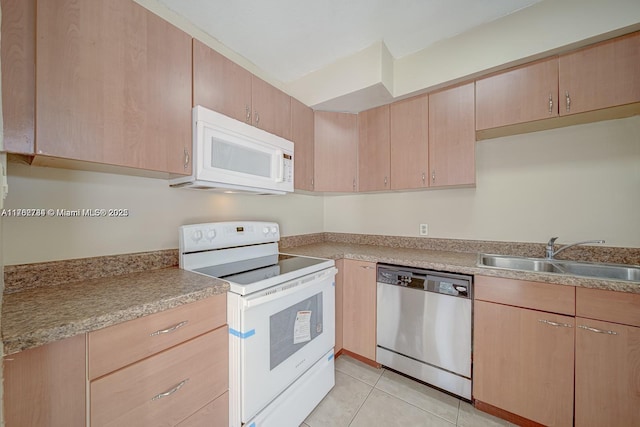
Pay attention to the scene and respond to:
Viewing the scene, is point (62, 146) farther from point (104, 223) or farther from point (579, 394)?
point (579, 394)

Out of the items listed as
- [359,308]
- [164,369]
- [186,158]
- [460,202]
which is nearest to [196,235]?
[186,158]

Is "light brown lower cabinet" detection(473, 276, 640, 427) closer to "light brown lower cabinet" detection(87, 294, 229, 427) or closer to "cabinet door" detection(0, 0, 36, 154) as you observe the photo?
"light brown lower cabinet" detection(87, 294, 229, 427)

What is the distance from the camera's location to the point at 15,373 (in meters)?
0.70

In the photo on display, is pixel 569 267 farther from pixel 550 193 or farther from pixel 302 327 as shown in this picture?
pixel 302 327

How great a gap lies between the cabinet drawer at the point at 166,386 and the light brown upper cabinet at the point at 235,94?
4.04ft

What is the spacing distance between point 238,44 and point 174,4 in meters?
0.44

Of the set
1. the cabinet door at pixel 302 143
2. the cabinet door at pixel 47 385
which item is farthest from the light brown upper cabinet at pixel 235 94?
the cabinet door at pixel 47 385

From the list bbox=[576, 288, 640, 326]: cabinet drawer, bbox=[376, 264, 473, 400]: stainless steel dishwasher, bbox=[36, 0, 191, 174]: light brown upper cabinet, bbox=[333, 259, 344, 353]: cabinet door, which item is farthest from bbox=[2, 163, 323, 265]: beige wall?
bbox=[576, 288, 640, 326]: cabinet drawer

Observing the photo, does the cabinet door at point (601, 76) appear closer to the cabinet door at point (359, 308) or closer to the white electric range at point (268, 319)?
the cabinet door at point (359, 308)

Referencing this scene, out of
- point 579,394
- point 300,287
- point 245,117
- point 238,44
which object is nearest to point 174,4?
point 238,44

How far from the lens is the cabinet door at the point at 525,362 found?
1.29 meters

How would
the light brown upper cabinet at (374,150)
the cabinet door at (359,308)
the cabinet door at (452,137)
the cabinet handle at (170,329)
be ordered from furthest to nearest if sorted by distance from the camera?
the light brown upper cabinet at (374,150) → the cabinet door at (359,308) → the cabinet door at (452,137) → the cabinet handle at (170,329)

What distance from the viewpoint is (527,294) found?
136 cm

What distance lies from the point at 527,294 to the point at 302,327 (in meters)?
1.28
